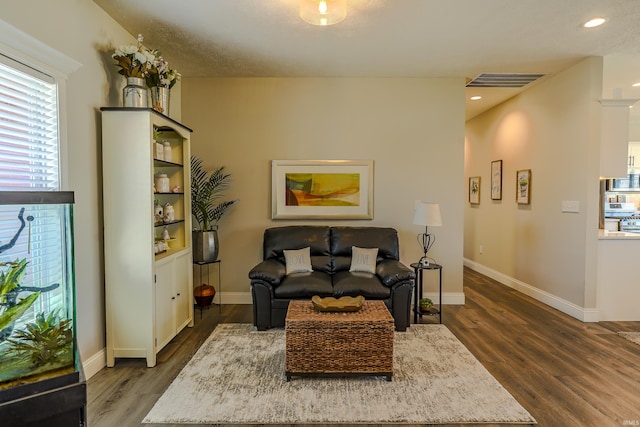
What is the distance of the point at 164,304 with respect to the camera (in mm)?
3100

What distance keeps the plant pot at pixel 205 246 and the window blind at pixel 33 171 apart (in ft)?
5.81

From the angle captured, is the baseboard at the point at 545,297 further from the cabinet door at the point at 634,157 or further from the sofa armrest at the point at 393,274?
the cabinet door at the point at 634,157

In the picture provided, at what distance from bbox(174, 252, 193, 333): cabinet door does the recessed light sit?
4.24m

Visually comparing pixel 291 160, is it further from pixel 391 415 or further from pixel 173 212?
pixel 391 415

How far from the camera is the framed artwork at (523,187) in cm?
489

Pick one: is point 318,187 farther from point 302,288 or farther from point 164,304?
point 164,304

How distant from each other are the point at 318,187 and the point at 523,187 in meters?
2.99

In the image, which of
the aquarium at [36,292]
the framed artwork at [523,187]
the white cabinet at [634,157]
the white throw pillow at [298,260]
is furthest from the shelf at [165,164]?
the white cabinet at [634,157]

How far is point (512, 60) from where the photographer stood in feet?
12.7

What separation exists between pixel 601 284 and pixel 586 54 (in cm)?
249

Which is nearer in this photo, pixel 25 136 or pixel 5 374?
pixel 5 374

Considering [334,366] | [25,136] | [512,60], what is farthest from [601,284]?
[25,136]

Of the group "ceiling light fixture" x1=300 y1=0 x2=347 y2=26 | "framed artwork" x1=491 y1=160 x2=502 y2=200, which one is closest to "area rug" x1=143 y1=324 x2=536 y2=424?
"ceiling light fixture" x1=300 y1=0 x2=347 y2=26

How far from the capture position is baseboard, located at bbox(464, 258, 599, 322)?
3.85m
